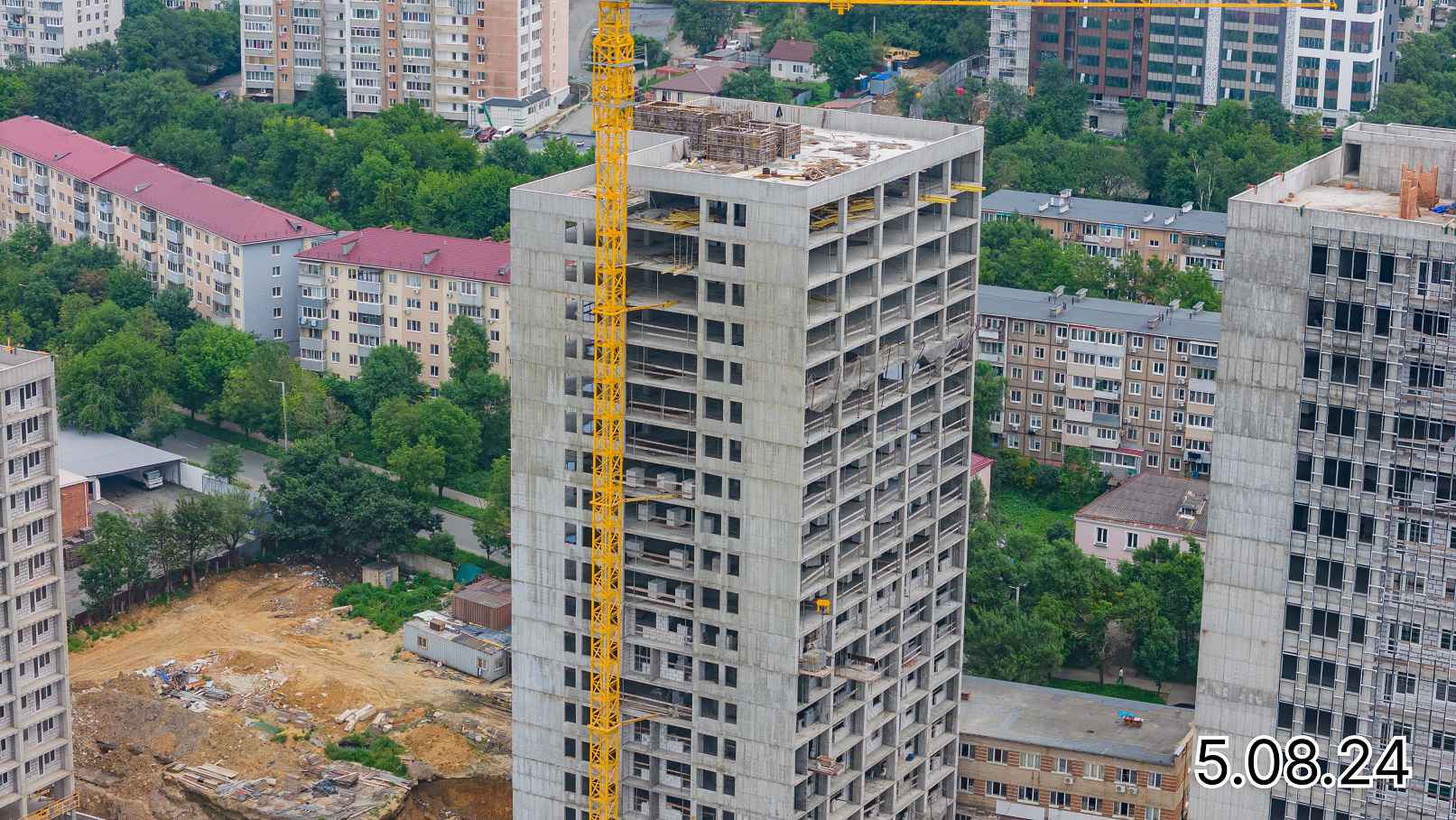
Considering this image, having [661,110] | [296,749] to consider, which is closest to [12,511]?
[296,749]

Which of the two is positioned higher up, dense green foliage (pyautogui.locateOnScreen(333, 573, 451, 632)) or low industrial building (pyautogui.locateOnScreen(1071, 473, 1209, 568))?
low industrial building (pyautogui.locateOnScreen(1071, 473, 1209, 568))

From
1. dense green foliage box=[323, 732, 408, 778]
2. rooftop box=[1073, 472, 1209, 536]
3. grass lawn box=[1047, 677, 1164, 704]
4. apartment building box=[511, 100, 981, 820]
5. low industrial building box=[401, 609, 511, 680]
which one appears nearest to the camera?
apartment building box=[511, 100, 981, 820]

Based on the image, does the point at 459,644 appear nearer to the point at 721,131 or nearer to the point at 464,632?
the point at 464,632

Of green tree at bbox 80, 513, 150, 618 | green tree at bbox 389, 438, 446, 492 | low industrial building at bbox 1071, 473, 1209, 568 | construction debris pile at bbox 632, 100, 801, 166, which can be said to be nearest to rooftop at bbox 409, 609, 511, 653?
green tree at bbox 389, 438, 446, 492

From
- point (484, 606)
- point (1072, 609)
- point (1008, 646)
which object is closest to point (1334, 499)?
point (1008, 646)

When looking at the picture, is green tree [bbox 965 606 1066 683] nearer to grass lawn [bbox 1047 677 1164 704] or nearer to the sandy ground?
grass lawn [bbox 1047 677 1164 704]

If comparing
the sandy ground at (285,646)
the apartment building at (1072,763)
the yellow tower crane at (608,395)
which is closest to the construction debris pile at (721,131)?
the yellow tower crane at (608,395)

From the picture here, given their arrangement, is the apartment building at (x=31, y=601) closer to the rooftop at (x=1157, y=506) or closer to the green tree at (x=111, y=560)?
the green tree at (x=111, y=560)
